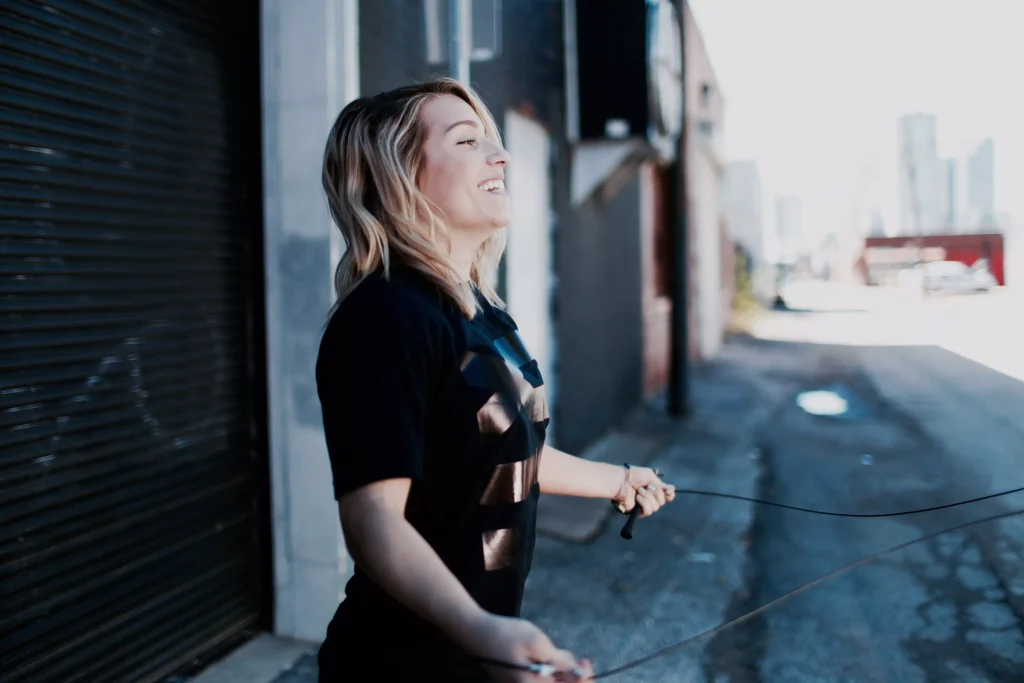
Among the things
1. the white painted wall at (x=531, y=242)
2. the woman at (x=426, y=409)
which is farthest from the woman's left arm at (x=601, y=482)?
the white painted wall at (x=531, y=242)

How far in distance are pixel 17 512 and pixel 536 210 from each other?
190 inches

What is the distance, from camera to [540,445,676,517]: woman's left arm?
182 cm

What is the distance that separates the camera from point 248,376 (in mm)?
3953

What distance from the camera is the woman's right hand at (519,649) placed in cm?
110

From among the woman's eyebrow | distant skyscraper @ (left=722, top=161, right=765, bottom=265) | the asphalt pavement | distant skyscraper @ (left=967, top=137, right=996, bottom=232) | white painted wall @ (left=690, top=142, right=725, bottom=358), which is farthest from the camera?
distant skyscraper @ (left=722, top=161, right=765, bottom=265)

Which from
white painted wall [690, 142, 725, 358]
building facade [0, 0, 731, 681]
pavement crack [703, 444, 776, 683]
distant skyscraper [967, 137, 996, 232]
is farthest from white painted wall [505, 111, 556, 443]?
white painted wall [690, 142, 725, 358]

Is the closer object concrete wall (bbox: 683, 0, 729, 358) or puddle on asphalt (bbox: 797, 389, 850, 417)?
puddle on asphalt (bbox: 797, 389, 850, 417)

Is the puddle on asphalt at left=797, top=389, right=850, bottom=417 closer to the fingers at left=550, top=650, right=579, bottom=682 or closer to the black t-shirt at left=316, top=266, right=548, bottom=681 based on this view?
the black t-shirt at left=316, top=266, right=548, bottom=681

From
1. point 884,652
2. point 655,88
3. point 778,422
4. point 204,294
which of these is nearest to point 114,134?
point 204,294

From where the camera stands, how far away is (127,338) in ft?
10.6

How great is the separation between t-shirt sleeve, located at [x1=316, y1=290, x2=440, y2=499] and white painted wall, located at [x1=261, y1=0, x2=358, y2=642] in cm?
255

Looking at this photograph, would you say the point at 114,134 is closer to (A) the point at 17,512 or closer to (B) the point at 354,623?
(A) the point at 17,512

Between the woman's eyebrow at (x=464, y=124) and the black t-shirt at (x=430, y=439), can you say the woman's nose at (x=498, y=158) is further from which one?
the black t-shirt at (x=430, y=439)

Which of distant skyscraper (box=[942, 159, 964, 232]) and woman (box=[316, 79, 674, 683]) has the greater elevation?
distant skyscraper (box=[942, 159, 964, 232])
